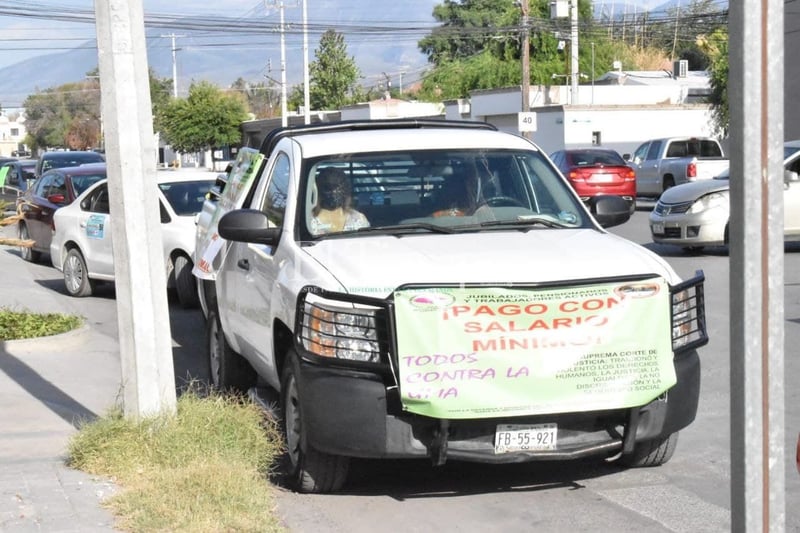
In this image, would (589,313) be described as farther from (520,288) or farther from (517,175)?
(517,175)

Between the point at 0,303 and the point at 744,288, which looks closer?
the point at 744,288

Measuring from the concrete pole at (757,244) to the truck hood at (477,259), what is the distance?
10.2 feet

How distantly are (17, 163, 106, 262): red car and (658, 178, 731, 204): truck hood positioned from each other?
29.3 feet

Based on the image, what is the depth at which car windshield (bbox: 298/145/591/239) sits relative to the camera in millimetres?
7324

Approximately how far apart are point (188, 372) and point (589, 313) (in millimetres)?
5389

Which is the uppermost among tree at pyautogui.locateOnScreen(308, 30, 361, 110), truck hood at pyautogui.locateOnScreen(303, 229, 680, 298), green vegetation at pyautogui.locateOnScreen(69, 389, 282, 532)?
tree at pyautogui.locateOnScreen(308, 30, 361, 110)

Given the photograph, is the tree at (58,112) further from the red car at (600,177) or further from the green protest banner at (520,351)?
the green protest banner at (520,351)

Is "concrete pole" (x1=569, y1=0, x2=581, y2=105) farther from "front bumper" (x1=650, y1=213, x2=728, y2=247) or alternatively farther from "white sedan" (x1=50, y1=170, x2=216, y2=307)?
"white sedan" (x1=50, y1=170, x2=216, y2=307)

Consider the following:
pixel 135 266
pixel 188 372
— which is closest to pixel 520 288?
pixel 135 266

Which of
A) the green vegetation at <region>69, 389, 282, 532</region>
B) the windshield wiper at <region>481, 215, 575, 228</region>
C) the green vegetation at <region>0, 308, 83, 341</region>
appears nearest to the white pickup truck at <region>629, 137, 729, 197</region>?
the green vegetation at <region>0, 308, 83, 341</region>

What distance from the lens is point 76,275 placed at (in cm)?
1634

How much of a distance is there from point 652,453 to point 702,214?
1131 cm

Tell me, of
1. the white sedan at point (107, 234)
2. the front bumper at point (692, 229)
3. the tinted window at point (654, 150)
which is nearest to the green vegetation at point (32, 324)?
the white sedan at point (107, 234)

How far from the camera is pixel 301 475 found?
6.49m
